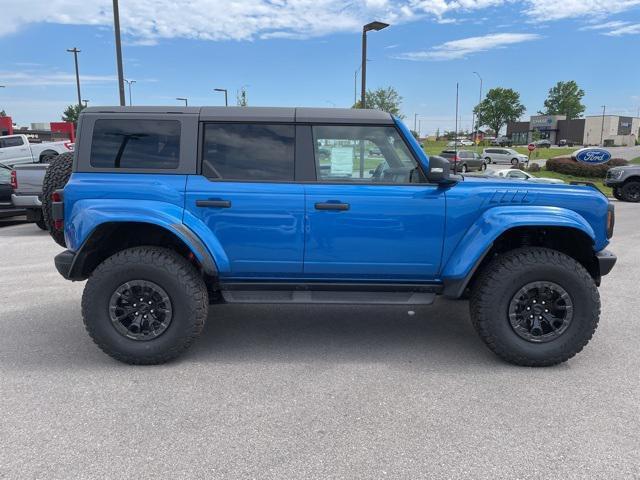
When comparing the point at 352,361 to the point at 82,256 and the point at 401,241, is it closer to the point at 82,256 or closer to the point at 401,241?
the point at 401,241

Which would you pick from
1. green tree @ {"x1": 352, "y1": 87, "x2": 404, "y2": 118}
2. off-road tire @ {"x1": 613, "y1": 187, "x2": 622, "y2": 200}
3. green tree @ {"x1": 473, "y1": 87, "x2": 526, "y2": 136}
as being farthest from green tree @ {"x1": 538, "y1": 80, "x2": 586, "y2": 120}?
off-road tire @ {"x1": 613, "y1": 187, "x2": 622, "y2": 200}

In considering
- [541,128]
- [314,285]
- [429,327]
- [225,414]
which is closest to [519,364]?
[429,327]

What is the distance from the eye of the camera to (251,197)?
375 cm

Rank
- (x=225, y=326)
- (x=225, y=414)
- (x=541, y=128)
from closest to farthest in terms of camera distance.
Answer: (x=225, y=414)
(x=225, y=326)
(x=541, y=128)

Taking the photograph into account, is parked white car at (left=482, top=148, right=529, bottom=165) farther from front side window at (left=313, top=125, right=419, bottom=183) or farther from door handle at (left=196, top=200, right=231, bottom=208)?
door handle at (left=196, top=200, right=231, bottom=208)

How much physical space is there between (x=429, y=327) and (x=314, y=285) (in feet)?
4.78

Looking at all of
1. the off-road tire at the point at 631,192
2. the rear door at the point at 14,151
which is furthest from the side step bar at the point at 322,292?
the rear door at the point at 14,151

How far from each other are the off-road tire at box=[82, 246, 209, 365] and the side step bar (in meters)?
0.31

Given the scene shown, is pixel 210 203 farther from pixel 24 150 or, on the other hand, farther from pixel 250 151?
pixel 24 150

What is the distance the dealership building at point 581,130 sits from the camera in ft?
330

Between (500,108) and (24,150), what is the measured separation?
11491 cm

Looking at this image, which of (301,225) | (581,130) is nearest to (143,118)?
(301,225)

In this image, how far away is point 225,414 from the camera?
313 centimetres

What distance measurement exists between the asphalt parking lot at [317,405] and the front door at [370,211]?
0.77m
